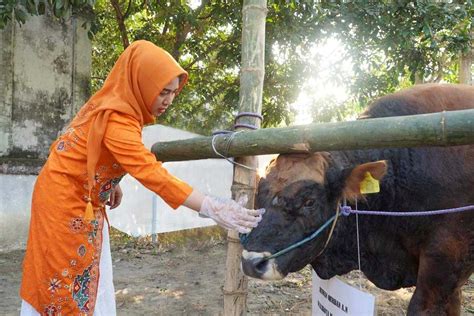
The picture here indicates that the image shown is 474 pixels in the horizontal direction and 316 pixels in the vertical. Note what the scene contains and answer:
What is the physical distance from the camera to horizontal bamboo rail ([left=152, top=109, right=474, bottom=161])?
1.74 m

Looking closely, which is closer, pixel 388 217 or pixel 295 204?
pixel 295 204

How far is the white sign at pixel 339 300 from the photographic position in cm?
217

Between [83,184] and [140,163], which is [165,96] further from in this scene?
[83,184]

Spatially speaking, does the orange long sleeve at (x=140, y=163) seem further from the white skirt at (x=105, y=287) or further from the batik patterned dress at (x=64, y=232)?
the white skirt at (x=105, y=287)

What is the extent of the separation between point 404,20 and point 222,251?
152 inches

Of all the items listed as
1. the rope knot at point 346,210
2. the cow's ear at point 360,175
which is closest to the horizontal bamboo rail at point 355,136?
the cow's ear at point 360,175

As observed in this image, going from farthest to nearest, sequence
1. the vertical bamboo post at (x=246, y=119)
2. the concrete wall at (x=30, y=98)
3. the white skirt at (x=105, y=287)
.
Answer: the concrete wall at (x=30, y=98)
the vertical bamboo post at (x=246, y=119)
the white skirt at (x=105, y=287)

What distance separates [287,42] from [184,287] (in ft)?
12.1

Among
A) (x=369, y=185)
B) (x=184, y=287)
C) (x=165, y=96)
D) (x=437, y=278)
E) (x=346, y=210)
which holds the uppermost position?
(x=165, y=96)

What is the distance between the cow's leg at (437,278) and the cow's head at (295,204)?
55 cm

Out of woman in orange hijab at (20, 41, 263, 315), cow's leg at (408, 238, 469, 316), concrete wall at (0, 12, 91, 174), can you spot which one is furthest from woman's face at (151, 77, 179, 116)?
concrete wall at (0, 12, 91, 174)

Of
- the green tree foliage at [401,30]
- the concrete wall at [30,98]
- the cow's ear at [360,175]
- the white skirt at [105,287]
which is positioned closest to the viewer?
the cow's ear at [360,175]

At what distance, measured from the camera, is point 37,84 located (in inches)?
274

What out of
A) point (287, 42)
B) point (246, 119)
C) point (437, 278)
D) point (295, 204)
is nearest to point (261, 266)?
point (295, 204)
